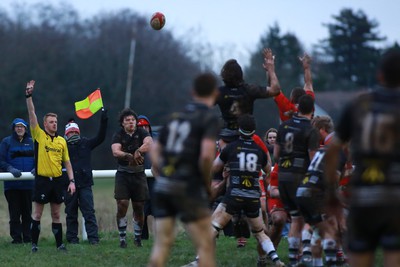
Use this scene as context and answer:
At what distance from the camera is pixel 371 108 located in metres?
8.24

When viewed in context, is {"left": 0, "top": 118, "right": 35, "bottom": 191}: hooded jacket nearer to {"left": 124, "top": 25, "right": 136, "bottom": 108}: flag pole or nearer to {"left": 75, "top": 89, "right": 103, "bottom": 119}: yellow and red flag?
{"left": 75, "top": 89, "right": 103, "bottom": 119}: yellow and red flag

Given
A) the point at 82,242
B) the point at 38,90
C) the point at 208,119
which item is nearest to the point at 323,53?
the point at 38,90

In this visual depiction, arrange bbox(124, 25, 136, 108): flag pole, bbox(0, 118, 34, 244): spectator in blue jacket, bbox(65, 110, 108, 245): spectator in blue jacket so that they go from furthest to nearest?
bbox(124, 25, 136, 108): flag pole → bbox(0, 118, 34, 244): spectator in blue jacket → bbox(65, 110, 108, 245): spectator in blue jacket

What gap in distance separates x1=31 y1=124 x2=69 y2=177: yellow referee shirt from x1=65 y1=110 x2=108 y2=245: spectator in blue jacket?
132 cm

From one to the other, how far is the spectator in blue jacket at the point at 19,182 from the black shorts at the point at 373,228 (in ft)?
31.7

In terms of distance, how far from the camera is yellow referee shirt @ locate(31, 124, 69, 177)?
590 inches

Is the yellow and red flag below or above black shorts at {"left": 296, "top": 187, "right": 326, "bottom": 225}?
above

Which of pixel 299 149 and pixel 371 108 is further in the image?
pixel 299 149

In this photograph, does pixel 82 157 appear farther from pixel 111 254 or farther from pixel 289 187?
pixel 289 187

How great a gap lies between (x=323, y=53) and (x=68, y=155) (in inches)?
3195

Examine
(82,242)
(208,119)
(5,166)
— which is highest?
(208,119)

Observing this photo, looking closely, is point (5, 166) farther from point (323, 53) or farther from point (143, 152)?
point (323, 53)

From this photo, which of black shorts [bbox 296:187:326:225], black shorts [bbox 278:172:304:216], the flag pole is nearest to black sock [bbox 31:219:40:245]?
black shorts [bbox 278:172:304:216]

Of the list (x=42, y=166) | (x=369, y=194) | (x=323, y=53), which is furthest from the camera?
(x=323, y=53)
